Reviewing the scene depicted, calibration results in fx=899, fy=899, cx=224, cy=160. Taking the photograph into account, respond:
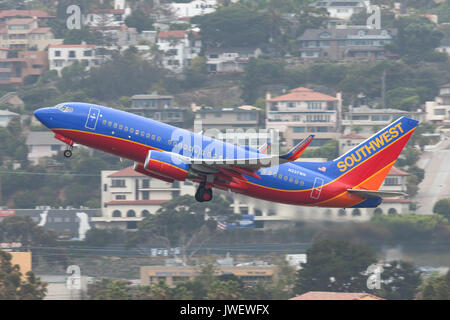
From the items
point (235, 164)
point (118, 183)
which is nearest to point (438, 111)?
point (118, 183)

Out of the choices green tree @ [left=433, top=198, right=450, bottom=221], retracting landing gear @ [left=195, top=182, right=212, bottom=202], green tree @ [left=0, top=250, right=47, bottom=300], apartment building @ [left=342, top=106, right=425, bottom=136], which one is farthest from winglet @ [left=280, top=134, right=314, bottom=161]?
apartment building @ [left=342, top=106, right=425, bottom=136]

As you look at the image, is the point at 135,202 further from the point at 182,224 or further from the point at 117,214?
the point at 182,224

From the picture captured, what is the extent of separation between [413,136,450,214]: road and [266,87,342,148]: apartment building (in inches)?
659

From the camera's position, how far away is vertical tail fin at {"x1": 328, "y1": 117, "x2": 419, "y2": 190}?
54.0 meters

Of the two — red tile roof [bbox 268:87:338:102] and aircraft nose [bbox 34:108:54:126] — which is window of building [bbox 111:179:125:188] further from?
aircraft nose [bbox 34:108:54:126]

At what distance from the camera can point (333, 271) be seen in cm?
7756

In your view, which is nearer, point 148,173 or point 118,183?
→ point 148,173

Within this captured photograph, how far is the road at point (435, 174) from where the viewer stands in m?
128

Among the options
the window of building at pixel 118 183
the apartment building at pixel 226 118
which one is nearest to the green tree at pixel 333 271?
the window of building at pixel 118 183

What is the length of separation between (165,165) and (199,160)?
6.17ft

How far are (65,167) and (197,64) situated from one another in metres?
61.1

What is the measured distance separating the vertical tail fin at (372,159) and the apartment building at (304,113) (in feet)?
318

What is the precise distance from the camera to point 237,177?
51.1 m

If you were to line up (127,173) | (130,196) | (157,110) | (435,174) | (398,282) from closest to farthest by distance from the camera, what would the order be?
(398,282), (130,196), (127,173), (435,174), (157,110)
